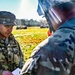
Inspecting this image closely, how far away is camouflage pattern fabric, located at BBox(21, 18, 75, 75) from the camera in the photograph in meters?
1.56

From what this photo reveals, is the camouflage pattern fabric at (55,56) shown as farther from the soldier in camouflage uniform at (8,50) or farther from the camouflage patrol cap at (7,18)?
the camouflage patrol cap at (7,18)

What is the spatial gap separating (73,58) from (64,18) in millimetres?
257

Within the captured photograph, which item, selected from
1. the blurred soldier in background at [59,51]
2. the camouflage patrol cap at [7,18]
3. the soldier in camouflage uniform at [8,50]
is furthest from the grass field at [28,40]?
the blurred soldier in background at [59,51]

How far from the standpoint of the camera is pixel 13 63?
20.7 ft

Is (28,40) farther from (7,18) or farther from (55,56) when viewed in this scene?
(55,56)

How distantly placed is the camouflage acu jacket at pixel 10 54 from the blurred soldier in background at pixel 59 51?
451 centimetres

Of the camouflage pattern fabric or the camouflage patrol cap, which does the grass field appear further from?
the camouflage pattern fabric

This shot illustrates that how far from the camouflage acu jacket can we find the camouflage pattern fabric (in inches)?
180

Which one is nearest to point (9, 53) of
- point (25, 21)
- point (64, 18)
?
point (64, 18)

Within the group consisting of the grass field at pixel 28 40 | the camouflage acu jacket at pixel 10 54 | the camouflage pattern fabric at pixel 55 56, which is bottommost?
the grass field at pixel 28 40

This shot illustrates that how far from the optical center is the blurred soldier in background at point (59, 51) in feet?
5.12

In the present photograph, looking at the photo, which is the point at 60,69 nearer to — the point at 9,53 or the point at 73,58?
→ the point at 73,58

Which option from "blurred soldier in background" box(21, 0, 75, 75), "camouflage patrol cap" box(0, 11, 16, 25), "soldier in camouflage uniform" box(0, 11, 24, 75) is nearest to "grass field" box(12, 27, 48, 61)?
"camouflage patrol cap" box(0, 11, 16, 25)

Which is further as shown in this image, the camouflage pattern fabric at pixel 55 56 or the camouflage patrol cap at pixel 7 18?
the camouflage patrol cap at pixel 7 18
